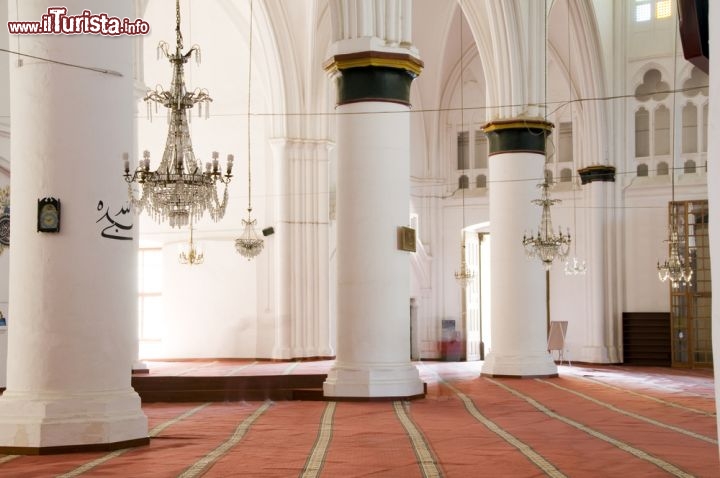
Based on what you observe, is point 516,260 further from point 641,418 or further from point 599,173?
point 599,173

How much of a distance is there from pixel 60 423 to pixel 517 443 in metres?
3.15

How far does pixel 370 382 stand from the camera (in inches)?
420

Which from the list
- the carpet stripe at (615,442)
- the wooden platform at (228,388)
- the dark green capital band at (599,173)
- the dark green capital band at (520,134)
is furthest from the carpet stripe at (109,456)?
the dark green capital band at (599,173)

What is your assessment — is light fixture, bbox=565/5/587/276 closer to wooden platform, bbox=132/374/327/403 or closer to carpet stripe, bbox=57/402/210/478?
wooden platform, bbox=132/374/327/403

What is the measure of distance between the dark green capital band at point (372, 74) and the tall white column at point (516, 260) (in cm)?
404

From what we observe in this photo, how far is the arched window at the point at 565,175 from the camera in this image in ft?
73.2

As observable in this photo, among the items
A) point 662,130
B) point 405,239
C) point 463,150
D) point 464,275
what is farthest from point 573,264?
point 405,239

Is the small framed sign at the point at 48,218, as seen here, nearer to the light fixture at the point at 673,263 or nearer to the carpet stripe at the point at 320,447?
the carpet stripe at the point at 320,447

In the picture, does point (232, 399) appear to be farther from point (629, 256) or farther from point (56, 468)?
point (629, 256)

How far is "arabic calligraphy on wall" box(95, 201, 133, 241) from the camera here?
703cm

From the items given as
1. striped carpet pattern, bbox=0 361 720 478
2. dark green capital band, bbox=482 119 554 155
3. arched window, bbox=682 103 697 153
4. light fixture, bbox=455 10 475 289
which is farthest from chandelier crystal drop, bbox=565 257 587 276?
striped carpet pattern, bbox=0 361 720 478

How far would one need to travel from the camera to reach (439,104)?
2327 cm

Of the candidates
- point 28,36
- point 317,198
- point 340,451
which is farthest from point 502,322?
point 28,36

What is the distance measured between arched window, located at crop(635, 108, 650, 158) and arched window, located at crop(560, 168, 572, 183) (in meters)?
1.60
